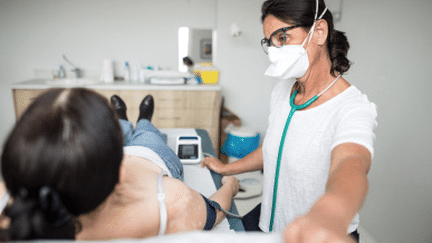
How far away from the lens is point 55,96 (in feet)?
1.59

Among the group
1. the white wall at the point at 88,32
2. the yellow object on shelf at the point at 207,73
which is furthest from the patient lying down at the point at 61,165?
the white wall at the point at 88,32

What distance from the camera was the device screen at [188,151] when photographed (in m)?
1.35

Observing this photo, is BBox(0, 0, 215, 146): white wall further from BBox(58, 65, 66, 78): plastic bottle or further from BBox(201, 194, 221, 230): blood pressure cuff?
BBox(201, 194, 221, 230): blood pressure cuff

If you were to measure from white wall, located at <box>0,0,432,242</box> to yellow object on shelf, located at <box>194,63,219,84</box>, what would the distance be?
25 centimetres

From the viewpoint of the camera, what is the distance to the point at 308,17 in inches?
35.8

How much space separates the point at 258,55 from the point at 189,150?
231cm

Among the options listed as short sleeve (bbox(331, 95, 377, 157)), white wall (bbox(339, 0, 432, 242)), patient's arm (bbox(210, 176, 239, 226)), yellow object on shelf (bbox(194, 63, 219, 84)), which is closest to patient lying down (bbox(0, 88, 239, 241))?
patient's arm (bbox(210, 176, 239, 226))

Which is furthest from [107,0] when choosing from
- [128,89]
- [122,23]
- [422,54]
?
[422,54]

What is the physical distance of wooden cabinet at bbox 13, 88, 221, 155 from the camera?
282cm

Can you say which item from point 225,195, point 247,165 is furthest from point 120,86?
point 225,195

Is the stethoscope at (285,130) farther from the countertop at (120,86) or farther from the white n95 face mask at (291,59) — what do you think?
the countertop at (120,86)

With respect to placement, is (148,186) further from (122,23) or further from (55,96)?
(122,23)

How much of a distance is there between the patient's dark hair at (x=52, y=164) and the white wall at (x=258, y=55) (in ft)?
5.53

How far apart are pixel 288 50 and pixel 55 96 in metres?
0.77
